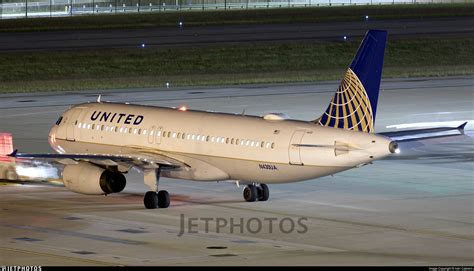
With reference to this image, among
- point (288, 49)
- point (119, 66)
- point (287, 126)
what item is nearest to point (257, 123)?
point (287, 126)

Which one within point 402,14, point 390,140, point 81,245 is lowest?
point 81,245

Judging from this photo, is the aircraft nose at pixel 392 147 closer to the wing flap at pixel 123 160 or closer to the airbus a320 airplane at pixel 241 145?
the airbus a320 airplane at pixel 241 145

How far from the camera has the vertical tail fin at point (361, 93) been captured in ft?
146

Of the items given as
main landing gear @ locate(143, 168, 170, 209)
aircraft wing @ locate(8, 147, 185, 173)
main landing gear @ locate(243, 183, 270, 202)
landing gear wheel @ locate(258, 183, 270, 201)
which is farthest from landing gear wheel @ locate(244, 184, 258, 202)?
main landing gear @ locate(143, 168, 170, 209)

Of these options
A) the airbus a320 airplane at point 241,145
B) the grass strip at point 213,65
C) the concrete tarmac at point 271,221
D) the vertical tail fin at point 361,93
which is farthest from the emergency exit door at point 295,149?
the grass strip at point 213,65

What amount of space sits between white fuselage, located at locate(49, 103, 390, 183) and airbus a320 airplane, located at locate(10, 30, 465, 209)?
0.10 feet

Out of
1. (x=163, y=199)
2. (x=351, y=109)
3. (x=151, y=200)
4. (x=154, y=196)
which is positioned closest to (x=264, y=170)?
(x=351, y=109)

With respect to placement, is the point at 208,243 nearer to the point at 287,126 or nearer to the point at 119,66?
the point at 287,126

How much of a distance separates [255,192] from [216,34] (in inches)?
2795

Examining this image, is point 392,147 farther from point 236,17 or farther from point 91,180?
point 236,17

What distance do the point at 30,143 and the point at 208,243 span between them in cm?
2548

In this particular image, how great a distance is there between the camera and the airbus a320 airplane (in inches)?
1716

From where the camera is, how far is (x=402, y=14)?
5753 inches

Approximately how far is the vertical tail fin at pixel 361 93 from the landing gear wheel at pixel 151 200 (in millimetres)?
6149
